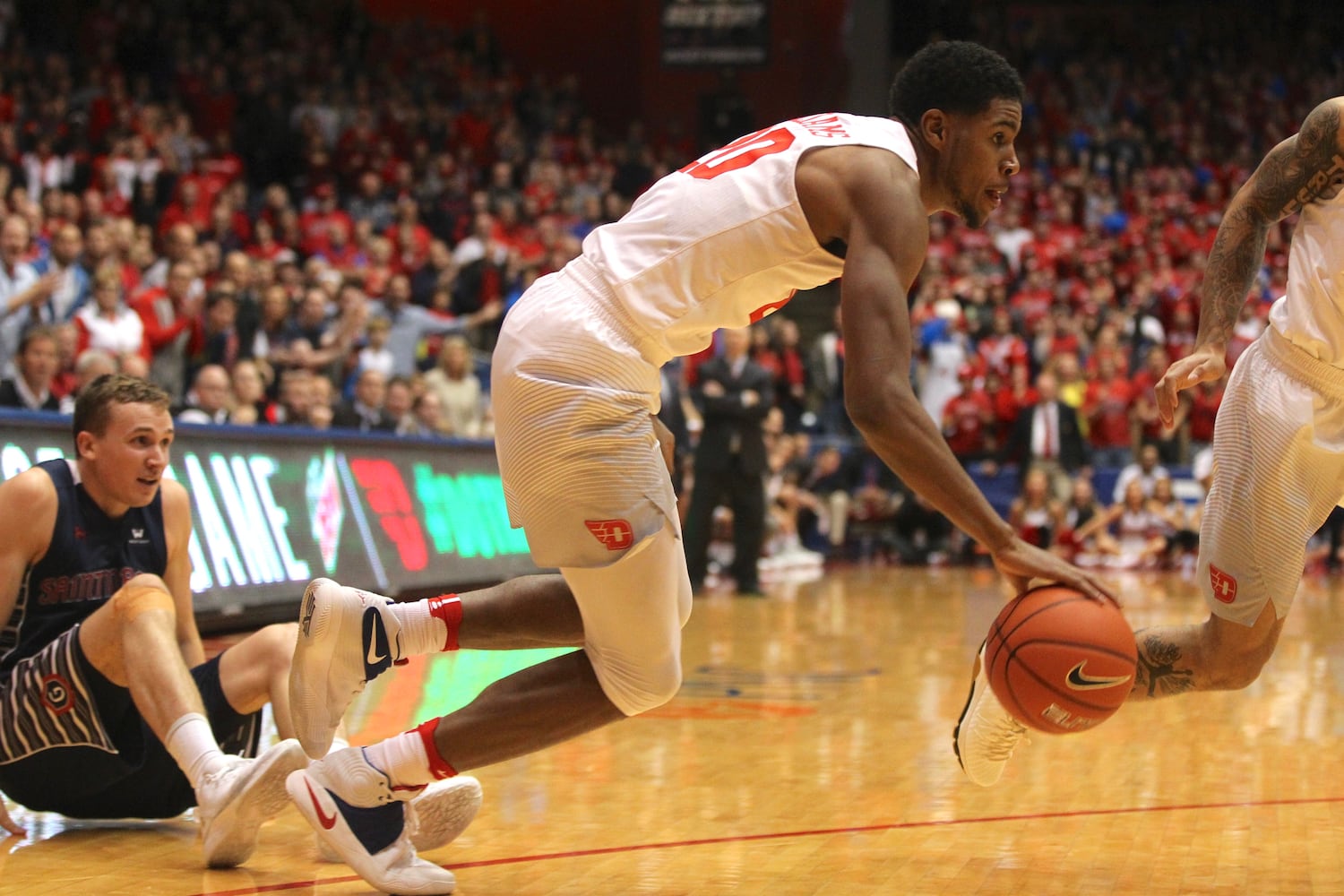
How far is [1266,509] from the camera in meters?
3.79

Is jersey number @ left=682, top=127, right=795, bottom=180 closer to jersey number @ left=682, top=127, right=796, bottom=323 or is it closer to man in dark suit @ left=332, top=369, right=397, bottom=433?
jersey number @ left=682, top=127, right=796, bottom=323

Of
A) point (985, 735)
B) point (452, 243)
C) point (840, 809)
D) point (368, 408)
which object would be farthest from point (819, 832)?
point (452, 243)

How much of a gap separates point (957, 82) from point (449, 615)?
1.55 metres

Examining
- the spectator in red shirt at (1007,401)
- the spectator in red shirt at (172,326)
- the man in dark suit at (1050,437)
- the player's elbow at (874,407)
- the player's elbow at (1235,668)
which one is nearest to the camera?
the player's elbow at (874,407)

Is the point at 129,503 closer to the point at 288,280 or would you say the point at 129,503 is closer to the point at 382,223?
the point at 288,280

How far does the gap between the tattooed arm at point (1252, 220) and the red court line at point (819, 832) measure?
110 centimetres

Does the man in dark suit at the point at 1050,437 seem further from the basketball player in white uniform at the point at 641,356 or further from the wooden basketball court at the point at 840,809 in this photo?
the basketball player in white uniform at the point at 641,356

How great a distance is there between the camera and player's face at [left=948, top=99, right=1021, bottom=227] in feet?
10.4

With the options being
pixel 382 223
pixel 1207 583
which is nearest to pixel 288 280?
pixel 382 223

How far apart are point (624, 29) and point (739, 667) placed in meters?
17.3

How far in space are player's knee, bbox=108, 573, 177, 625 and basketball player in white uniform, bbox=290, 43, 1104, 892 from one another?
28.0 inches

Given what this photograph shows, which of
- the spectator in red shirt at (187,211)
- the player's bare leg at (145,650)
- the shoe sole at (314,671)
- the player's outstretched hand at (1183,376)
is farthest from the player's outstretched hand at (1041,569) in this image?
the spectator in red shirt at (187,211)

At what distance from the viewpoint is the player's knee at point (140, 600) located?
12.2 feet

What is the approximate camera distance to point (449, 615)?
135 inches
